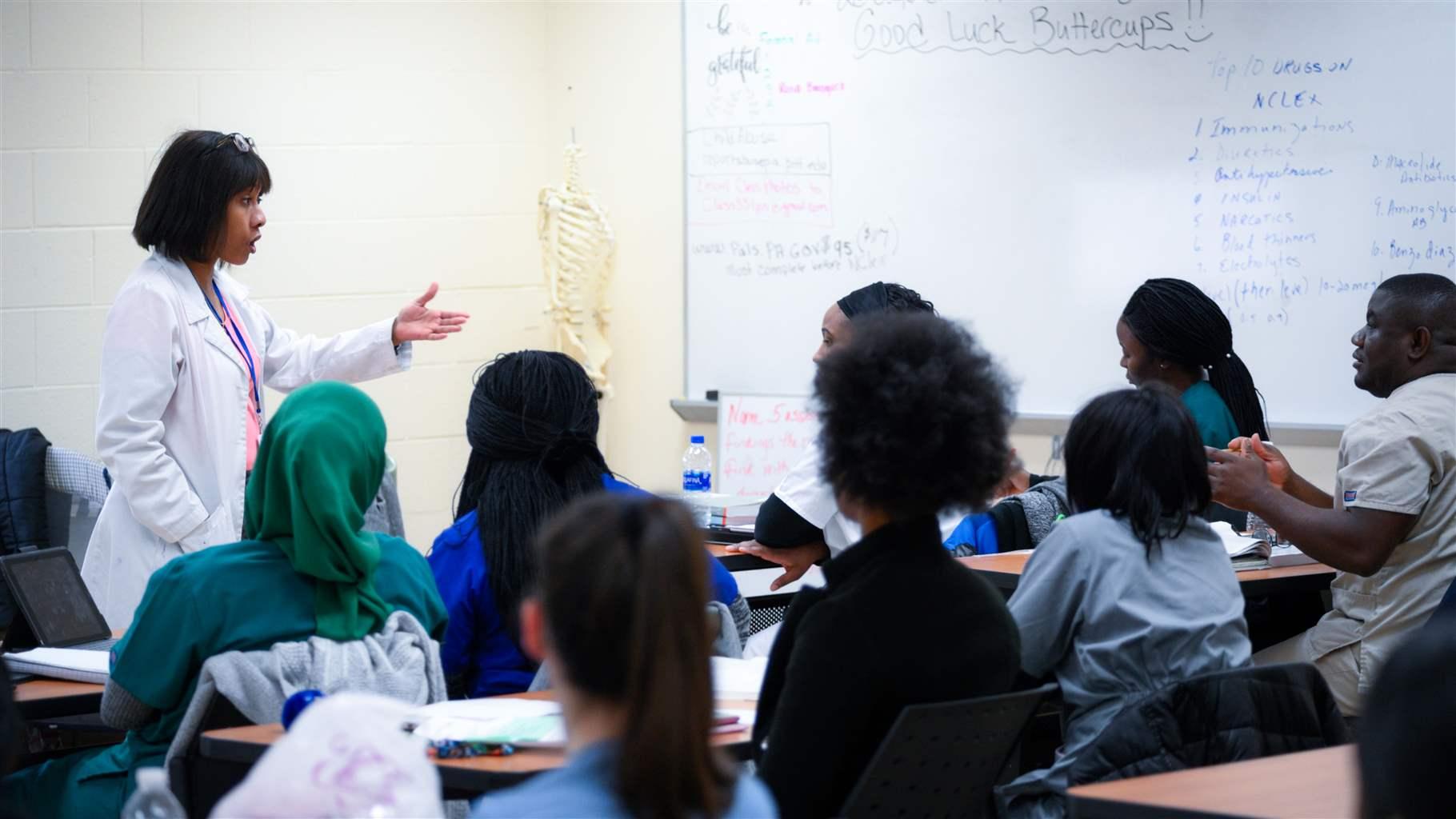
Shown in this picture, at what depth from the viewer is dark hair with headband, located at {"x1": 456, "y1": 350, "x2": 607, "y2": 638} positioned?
2.40 metres

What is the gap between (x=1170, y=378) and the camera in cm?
351

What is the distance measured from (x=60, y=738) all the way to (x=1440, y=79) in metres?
3.92

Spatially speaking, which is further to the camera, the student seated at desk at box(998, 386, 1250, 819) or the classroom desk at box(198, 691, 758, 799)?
the student seated at desk at box(998, 386, 1250, 819)

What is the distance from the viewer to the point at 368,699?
1.42m

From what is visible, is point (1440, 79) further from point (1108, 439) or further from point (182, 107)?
point (182, 107)

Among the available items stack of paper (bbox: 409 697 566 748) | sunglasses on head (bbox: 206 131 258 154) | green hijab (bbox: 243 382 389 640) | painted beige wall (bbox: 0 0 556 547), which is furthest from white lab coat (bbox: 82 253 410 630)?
painted beige wall (bbox: 0 0 556 547)

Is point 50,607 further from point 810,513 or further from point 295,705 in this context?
point 810,513

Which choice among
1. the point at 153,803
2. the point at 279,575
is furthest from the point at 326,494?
the point at 153,803

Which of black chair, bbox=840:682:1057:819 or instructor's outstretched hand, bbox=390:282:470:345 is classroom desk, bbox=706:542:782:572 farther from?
black chair, bbox=840:682:1057:819

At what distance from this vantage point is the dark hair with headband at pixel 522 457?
2396 mm

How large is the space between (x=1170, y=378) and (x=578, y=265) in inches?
106

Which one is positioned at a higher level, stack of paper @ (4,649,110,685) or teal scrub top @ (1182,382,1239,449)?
teal scrub top @ (1182,382,1239,449)

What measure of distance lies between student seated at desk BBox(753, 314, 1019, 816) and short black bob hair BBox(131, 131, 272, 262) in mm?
1886

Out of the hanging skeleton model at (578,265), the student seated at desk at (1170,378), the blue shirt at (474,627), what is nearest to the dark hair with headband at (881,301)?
the student seated at desk at (1170,378)
